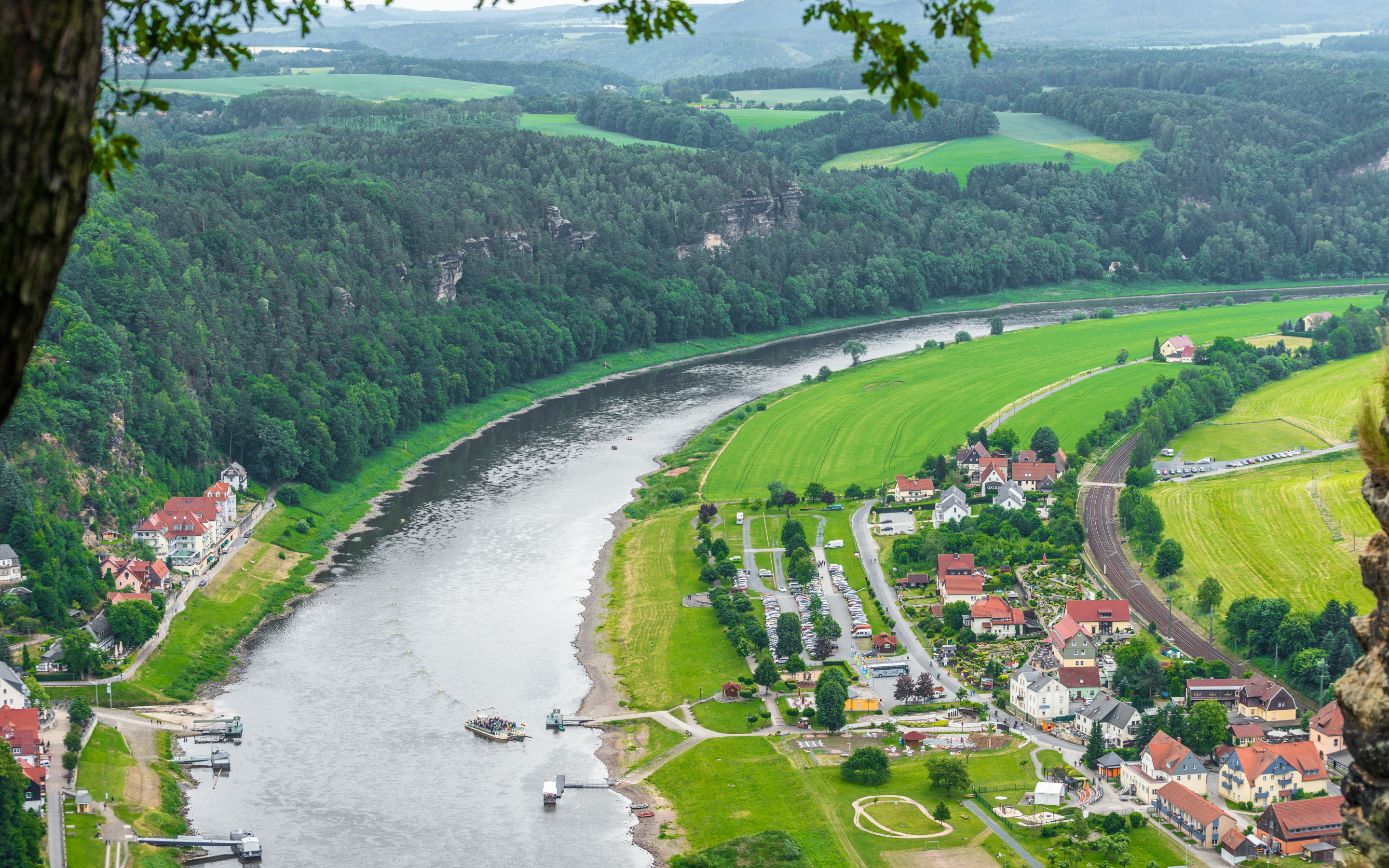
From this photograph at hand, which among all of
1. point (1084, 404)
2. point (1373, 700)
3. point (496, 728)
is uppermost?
point (1373, 700)

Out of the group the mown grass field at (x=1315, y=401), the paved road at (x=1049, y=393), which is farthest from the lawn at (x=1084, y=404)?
the mown grass field at (x=1315, y=401)

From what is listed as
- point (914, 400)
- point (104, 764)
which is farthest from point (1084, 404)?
point (104, 764)

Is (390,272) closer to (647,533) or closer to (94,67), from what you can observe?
(647,533)

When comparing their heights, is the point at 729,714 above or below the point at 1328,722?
below

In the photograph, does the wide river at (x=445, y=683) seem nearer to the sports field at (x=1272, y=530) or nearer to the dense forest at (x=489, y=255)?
the dense forest at (x=489, y=255)

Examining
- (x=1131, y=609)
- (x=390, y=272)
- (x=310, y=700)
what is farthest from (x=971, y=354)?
(x=310, y=700)

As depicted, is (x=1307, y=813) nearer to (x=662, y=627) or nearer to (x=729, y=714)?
(x=729, y=714)
